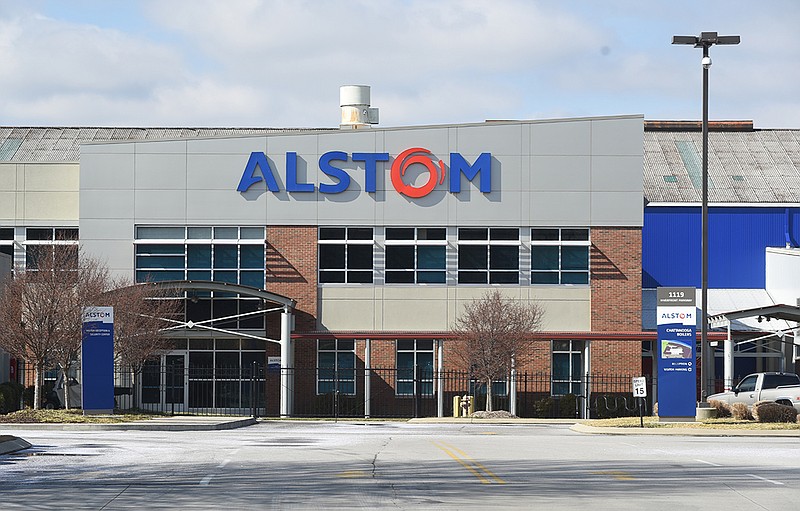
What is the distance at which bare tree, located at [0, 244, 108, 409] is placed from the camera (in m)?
37.5

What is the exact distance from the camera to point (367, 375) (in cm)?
4666

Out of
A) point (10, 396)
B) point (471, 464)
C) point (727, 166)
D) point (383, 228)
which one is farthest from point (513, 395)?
point (471, 464)

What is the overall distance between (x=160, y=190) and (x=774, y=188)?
27.6m

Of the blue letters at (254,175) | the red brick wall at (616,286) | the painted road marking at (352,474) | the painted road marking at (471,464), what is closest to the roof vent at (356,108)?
Answer: the blue letters at (254,175)

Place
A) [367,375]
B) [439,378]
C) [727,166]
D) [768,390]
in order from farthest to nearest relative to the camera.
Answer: [727,166]
[367,375]
[439,378]
[768,390]

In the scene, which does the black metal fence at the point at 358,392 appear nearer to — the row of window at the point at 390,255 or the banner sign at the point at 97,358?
the row of window at the point at 390,255

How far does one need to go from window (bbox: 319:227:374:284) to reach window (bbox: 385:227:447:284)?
796 mm

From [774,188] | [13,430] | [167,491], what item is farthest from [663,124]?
[167,491]

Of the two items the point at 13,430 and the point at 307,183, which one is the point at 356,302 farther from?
the point at 13,430

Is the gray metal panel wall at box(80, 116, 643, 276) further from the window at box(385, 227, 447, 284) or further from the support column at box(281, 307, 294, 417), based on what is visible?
the support column at box(281, 307, 294, 417)

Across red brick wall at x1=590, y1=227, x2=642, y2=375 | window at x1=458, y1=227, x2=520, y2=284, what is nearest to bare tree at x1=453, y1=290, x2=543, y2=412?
window at x1=458, y1=227, x2=520, y2=284

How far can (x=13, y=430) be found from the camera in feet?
100

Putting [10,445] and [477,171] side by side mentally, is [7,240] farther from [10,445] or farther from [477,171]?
[10,445]

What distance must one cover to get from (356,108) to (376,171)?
7.85m
